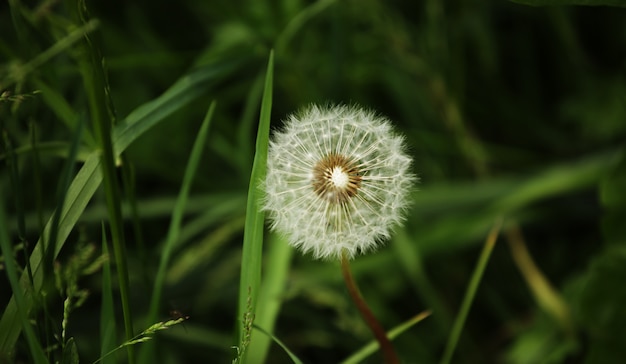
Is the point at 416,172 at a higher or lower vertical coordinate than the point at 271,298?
higher

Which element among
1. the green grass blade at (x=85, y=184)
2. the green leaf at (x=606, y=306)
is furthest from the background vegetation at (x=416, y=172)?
the green grass blade at (x=85, y=184)

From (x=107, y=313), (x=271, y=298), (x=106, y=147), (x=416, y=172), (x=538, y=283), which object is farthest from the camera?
(x=416, y=172)

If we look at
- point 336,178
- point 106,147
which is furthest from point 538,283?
point 106,147

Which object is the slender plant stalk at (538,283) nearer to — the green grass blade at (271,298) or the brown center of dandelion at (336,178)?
the green grass blade at (271,298)

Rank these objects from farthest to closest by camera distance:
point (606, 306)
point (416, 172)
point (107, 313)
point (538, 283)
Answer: point (416, 172) < point (538, 283) < point (606, 306) < point (107, 313)

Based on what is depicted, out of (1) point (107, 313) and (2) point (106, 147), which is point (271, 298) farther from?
(2) point (106, 147)

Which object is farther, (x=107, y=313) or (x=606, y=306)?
(x=606, y=306)
